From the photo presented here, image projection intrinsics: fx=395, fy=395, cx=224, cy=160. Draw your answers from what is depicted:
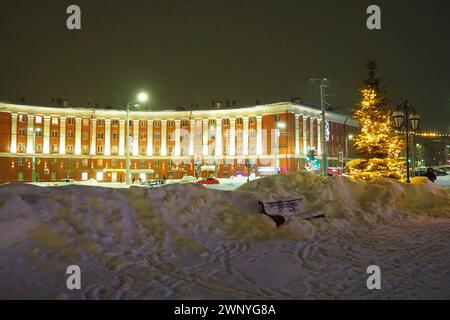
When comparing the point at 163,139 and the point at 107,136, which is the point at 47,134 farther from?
the point at 163,139

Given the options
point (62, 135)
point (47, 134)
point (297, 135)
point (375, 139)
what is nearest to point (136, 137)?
point (62, 135)

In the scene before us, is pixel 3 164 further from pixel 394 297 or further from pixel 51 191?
pixel 394 297

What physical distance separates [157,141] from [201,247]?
80647mm

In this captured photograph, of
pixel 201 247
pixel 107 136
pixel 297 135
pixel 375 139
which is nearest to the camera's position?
pixel 201 247

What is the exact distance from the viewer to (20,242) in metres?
8.26

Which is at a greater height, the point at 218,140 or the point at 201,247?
the point at 218,140

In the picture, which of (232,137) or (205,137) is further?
(205,137)

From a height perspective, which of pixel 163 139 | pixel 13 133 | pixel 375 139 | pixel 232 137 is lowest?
pixel 375 139

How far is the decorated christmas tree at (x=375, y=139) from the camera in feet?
106

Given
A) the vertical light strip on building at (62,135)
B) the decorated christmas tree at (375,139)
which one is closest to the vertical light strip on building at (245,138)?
the vertical light strip on building at (62,135)

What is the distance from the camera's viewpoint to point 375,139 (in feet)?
106

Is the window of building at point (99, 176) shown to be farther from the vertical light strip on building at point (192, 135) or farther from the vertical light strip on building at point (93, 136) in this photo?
the vertical light strip on building at point (192, 135)
